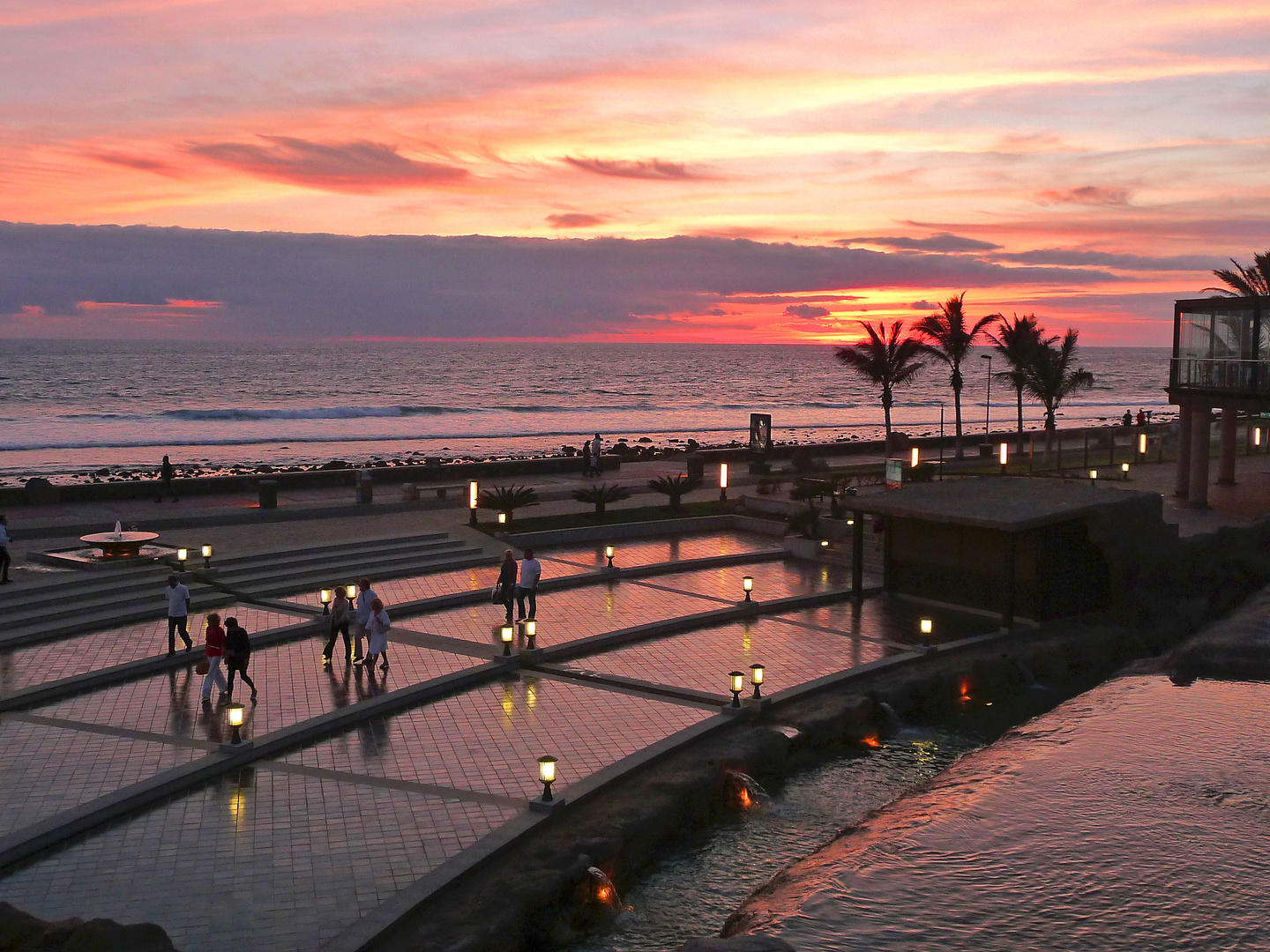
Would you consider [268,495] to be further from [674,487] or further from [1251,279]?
[1251,279]

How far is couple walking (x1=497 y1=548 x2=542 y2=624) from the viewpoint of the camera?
18844 millimetres

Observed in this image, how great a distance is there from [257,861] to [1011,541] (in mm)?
14416

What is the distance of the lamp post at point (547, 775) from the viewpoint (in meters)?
11.6

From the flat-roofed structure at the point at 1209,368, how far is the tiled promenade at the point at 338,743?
13173mm

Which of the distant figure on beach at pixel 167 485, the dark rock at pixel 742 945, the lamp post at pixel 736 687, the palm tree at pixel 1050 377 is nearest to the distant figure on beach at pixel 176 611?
the lamp post at pixel 736 687

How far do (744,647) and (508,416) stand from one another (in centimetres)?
8287

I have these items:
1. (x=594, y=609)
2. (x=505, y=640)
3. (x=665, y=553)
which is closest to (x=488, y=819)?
(x=505, y=640)

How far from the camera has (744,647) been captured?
18.6 m

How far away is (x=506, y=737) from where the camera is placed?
14.1 metres

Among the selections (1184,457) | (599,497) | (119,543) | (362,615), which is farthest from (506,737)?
(1184,457)

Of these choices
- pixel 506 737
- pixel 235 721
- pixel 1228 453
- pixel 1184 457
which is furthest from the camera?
pixel 1228 453

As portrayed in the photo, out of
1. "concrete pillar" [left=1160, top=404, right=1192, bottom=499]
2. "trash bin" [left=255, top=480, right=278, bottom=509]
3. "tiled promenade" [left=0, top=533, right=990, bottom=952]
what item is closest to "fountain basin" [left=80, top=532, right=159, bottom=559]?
"tiled promenade" [left=0, top=533, right=990, bottom=952]

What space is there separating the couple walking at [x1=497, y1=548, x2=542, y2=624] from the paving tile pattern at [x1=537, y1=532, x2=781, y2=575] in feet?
15.3

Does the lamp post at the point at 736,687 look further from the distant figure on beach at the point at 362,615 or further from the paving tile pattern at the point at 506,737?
the distant figure on beach at the point at 362,615
